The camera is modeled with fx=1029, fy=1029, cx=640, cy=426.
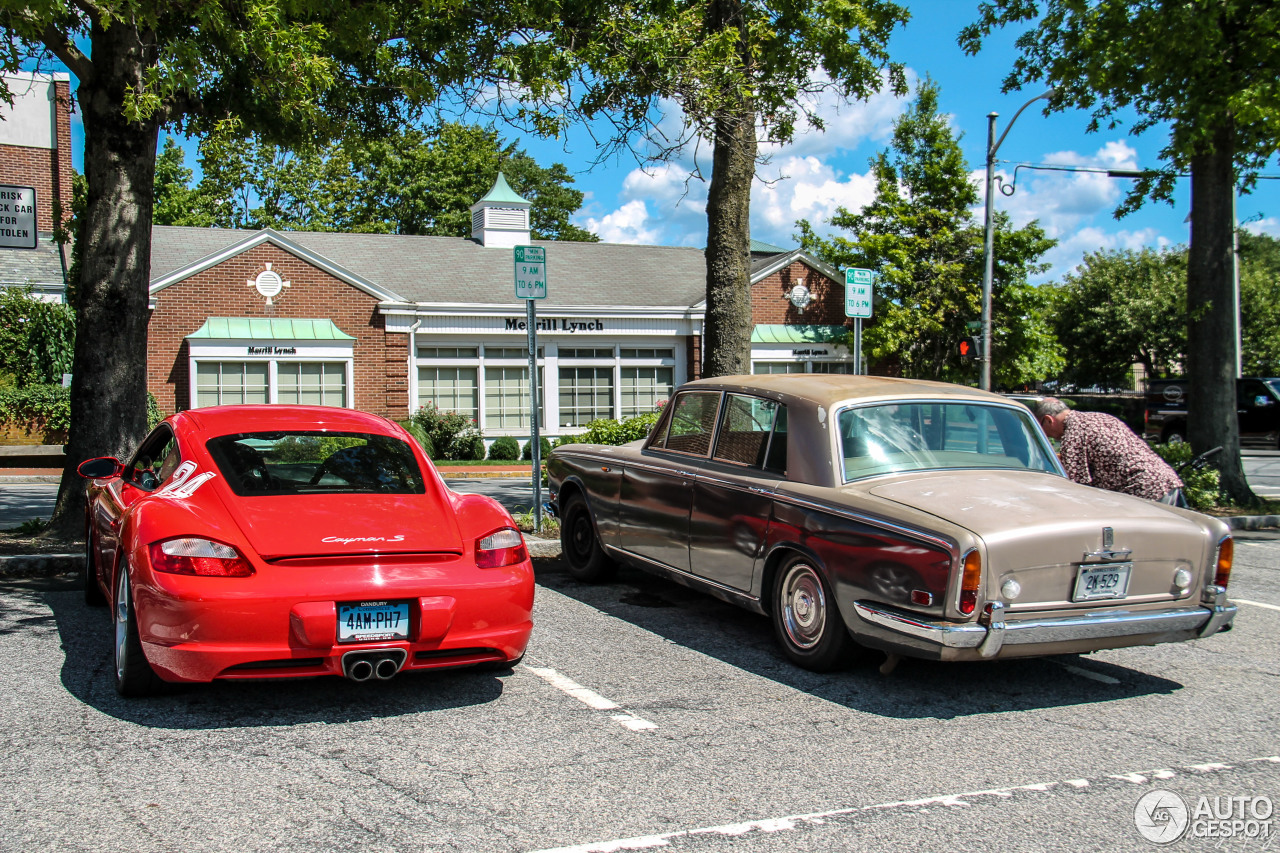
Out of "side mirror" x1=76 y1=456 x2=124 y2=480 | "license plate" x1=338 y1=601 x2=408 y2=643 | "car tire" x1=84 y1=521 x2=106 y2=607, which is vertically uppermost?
"side mirror" x1=76 y1=456 x2=124 y2=480

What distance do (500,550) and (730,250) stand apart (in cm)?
693

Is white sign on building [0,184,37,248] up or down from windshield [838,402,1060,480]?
up

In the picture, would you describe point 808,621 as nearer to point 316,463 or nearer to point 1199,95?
point 316,463

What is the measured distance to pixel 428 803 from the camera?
3.77m

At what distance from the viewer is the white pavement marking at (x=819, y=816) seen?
3.43 metres

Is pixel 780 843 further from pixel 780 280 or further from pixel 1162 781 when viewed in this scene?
pixel 780 280

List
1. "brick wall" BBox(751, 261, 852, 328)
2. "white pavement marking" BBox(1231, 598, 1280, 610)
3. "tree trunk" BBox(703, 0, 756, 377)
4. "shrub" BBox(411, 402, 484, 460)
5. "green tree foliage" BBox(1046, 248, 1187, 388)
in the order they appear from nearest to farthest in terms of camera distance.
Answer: "white pavement marking" BBox(1231, 598, 1280, 610) < "tree trunk" BBox(703, 0, 756, 377) < "shrub" BBox(411, 402, 484, 460) < "brick wall" BBox(751, 261, 852, 328) < "green tree foliage" BBox(1046, 248, 1187, 388)

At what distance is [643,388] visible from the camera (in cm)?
2777

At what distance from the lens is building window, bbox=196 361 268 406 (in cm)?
2283

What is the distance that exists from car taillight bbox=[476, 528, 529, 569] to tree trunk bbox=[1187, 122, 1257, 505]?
37.3ft

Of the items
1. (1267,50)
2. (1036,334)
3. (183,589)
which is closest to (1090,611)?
(183,589)

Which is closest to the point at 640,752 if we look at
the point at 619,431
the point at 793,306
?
the point at 619,431

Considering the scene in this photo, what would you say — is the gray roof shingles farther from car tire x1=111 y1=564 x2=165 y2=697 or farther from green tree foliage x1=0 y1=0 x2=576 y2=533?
car tire x1=111 y1=564 x2=165 y2=697

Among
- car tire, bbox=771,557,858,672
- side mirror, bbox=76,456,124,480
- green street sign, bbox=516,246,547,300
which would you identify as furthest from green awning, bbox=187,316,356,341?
car tire, bbox=771,557,858,672
